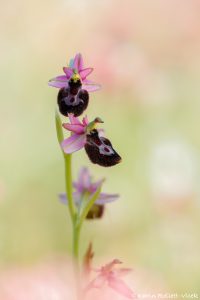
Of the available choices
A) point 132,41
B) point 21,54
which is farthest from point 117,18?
point 21,54

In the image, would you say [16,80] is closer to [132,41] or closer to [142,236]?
[132,41]

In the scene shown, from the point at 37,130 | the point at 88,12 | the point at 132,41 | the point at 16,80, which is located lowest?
the point at 37,130

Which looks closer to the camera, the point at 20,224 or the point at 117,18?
the point at 20,224

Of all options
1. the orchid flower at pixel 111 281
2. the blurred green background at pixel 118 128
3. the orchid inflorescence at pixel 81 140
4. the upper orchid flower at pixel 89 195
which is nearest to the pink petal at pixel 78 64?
the orchid inflorescence at pixel 81 140

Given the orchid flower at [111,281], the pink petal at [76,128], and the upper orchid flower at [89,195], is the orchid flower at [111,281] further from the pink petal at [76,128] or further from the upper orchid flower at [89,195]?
the pink petal at [76,128]

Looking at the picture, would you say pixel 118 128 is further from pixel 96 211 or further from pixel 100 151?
pixel 100 151

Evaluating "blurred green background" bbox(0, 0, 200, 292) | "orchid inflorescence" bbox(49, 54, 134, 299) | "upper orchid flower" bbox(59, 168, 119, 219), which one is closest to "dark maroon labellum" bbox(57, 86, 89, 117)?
"orchid inflorescence" bbox(49, 54, 134, 299)

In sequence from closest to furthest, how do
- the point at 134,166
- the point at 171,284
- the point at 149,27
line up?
the point at 171,284, the point at 134,166, the point at 149,27

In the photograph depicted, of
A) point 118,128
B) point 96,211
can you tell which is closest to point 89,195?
point 96,211

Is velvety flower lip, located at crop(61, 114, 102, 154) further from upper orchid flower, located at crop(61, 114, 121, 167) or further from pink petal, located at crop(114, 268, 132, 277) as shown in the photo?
pink petal, located at crop(114, 268, 132, 277)
